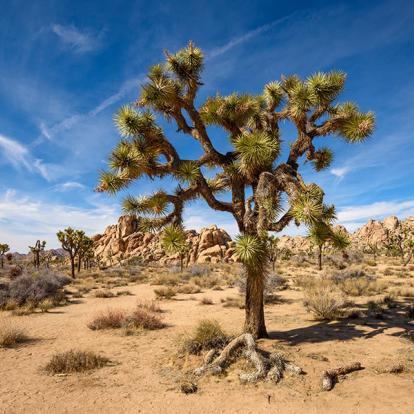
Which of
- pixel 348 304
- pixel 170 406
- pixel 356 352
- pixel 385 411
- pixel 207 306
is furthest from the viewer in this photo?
pixel 207 306

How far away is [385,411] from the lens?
4.43 meters

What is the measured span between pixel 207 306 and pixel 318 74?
9.05 m

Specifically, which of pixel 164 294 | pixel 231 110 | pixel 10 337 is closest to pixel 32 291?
pixel 164 294

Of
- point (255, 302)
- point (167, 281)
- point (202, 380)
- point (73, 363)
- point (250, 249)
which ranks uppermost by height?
point (250, 249)

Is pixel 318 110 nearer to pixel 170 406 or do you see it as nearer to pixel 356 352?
pixel 356 352

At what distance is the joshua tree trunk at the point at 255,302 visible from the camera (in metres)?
7.33

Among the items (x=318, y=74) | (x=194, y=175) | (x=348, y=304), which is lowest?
(x=348, y=304)

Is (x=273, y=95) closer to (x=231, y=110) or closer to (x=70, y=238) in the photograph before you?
(x=231, y=110)

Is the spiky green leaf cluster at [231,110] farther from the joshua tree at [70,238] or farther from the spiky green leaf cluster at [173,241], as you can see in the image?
the joshua tree at [70,238]

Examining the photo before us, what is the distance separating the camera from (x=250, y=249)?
19.7ft

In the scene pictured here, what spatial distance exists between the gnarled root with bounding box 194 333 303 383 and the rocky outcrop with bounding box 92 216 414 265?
1653cm

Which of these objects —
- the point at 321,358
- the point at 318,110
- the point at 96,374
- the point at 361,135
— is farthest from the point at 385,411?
the point at 318,110

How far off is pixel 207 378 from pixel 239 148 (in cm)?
424

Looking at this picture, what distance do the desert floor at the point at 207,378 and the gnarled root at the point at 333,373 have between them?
0.29 feet
